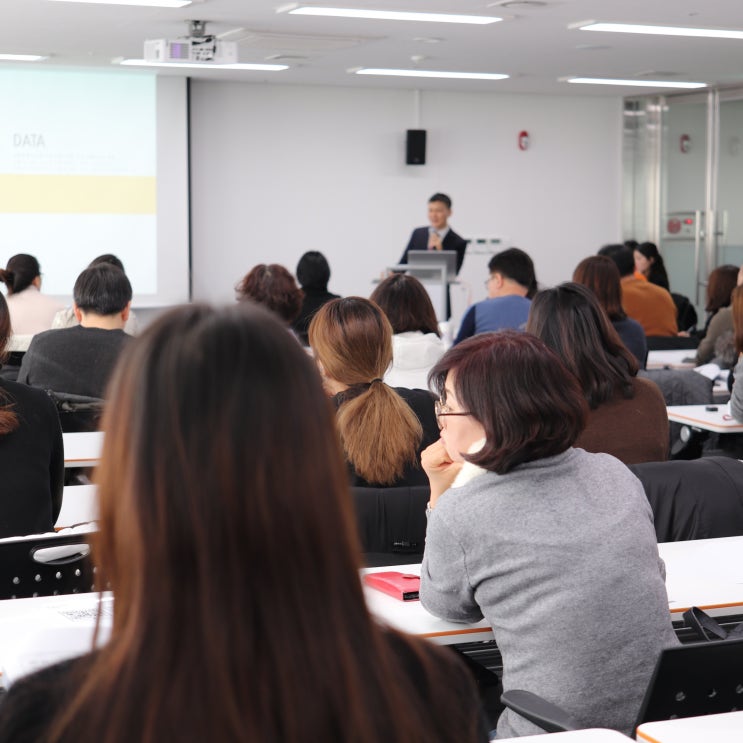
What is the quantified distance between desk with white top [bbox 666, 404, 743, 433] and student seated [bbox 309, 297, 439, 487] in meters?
2.03

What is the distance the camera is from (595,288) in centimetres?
611

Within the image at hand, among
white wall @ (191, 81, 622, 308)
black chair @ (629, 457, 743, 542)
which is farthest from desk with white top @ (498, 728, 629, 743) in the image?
white wall @ (191, 81, 622, 308)

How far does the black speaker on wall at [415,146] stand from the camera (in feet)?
41.7

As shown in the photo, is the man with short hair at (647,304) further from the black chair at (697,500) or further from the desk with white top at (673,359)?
the black chair at (697,500)

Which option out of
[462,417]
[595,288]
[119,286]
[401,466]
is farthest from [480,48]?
[462,417]

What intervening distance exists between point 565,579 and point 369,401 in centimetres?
136

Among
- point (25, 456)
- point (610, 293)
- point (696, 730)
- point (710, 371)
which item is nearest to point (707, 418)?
point (610, 293)

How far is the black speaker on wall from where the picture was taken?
41.7ft

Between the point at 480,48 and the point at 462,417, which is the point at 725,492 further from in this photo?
the point at 480,48

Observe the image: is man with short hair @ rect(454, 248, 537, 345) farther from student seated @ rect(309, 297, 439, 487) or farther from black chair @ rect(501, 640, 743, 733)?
black chair @ rect(501, 640, 743, 733)

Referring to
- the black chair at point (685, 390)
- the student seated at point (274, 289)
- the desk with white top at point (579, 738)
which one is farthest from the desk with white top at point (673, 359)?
the desk with white top at point (579, 738)

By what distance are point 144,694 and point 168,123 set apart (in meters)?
10.9

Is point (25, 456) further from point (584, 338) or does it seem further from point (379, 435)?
point (584, 338)

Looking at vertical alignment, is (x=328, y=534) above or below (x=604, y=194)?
below
